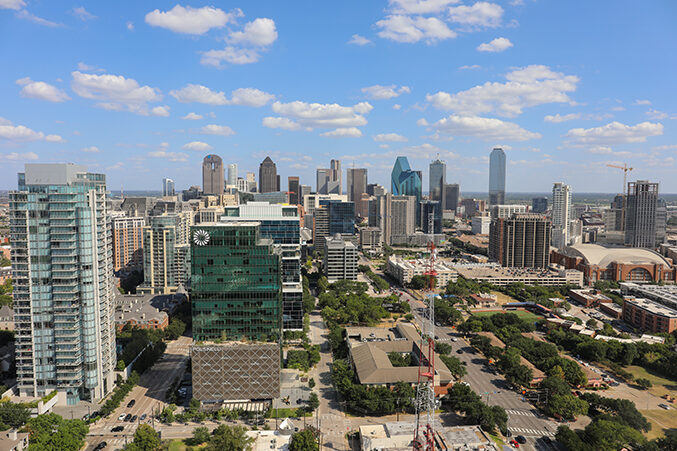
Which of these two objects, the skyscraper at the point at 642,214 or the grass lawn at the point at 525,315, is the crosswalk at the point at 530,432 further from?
the skyscraper at the point at 642,214

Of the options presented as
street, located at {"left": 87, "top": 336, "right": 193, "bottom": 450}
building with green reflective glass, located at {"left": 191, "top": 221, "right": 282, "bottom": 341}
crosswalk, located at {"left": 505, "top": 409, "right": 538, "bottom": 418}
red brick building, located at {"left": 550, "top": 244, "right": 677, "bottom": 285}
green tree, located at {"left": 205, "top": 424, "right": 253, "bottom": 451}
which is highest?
building with green reflective glass, located at {"left": 191, "top": 221, "right": 282, "bottom": 341}

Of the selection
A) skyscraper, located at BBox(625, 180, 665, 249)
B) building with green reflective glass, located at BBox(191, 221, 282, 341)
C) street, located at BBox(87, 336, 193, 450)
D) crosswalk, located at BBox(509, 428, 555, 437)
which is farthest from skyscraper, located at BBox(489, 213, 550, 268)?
building with green reflective glass, located at BBox(191, 221, 282, 341)

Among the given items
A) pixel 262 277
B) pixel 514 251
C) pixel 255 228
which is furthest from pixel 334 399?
pixel 514 251

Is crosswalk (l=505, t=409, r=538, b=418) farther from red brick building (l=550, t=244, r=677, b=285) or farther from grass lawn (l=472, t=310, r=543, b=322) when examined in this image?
red brick building (l=550, t=244, r=677, b=285)

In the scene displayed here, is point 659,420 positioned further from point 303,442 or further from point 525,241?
point 525,241

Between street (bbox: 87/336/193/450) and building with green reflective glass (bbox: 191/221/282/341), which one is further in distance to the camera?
building with green reflective glass (bbox: 191/221/282/341)

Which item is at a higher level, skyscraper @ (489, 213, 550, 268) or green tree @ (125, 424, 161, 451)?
skyscraper @ (489, 213, 550, 268)
